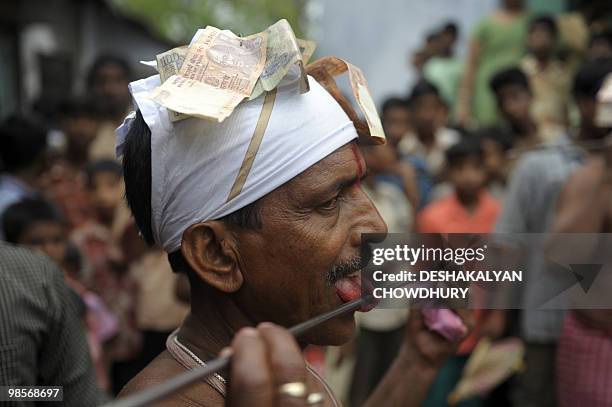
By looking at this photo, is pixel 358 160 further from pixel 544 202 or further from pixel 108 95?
pixel 108 95

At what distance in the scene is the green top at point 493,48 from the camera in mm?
7734

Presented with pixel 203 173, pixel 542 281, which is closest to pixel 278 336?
pixel 203 173

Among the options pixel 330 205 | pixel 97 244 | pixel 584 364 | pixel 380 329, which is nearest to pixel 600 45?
pixel 380 329

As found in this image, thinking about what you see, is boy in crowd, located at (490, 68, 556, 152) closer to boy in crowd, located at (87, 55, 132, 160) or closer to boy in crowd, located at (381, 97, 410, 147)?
boy in crowd, located at (381, 97, 410, 147)

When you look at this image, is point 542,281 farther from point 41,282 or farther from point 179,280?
point 179,280

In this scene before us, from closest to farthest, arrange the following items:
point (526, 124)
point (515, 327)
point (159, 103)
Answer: point (159, 103) < point (515, 327) < point (526, 124)

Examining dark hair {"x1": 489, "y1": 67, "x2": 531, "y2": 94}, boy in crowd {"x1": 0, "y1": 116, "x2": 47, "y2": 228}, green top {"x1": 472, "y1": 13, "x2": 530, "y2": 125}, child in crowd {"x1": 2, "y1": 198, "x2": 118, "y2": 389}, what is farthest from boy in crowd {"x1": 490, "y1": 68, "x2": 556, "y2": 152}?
child in crowd {"x1": 2, "y1": 198, "x2": 118, "y2": 389}

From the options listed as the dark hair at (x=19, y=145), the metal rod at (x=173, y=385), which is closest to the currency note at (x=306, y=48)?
the metal rod at (x=173, y=385)

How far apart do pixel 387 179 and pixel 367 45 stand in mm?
3913

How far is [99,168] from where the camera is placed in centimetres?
564

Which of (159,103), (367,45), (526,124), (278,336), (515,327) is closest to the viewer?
(278,336)

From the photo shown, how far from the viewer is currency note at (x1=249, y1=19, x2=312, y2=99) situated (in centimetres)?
187

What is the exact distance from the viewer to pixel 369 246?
196 centimetres

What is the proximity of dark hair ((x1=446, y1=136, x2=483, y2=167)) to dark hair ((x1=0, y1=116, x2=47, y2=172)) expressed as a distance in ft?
8.65
